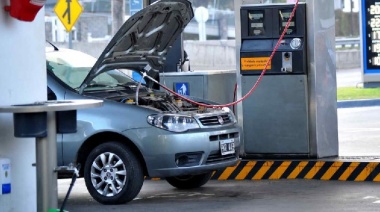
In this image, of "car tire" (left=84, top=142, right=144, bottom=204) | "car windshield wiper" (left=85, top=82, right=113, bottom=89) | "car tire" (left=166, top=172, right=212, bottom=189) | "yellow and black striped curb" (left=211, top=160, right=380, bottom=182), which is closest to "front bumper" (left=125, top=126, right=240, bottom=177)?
"car tire" (left=84, top=142, right=144, bottom=204)

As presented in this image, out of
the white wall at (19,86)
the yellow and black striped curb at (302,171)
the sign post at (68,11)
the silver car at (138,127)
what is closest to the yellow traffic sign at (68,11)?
the sign post at (68,11)

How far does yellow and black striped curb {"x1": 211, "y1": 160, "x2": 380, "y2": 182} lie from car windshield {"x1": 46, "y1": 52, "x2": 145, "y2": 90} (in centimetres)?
165

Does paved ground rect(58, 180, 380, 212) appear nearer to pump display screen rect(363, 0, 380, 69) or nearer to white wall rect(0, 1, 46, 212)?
white wall rect(0, 1, 46, 212)

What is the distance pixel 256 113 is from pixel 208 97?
0.67 metres

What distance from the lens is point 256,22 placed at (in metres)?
12.6

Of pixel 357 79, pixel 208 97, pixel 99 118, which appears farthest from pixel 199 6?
pixel 99 118

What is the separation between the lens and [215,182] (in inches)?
487

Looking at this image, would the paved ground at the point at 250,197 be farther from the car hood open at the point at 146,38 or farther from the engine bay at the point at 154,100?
the car hood open at the point at 146,38

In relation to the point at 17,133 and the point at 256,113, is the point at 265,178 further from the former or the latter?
the point at 17,133

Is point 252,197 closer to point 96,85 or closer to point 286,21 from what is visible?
point 96,85

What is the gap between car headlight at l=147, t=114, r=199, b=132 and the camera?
10.4 m

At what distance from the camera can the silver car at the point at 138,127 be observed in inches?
409

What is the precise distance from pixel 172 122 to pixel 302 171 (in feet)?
7.63

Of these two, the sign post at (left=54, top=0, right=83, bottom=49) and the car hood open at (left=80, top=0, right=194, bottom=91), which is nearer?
the car hood open at (left=80, top=0, right=194, bottom=91)
